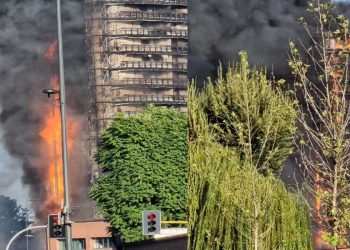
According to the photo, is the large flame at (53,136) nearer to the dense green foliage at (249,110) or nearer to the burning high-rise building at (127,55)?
the burning high-rise building at (127,55)

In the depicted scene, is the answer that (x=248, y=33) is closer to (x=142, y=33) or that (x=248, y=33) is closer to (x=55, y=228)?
(x=142, y=33)

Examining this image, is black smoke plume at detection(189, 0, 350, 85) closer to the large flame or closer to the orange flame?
the orange flame

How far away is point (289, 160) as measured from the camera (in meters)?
48.0

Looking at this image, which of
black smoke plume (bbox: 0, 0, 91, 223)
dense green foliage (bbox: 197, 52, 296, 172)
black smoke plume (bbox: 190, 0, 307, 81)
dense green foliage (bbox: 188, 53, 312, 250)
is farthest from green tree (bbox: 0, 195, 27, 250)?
dense green foliage (bbox: 188, 53, 312, 250)

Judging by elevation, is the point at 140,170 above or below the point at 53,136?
below

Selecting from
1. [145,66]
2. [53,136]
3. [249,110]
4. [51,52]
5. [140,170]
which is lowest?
[140,170]

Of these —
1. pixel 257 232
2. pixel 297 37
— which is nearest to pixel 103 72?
pixel 297 37

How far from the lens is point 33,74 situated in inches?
2253

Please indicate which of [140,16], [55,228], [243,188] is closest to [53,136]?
[140,16]

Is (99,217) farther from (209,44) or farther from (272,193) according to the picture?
(272,193)

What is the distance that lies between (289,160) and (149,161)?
13.9 metres

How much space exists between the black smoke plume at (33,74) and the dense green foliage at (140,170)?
2623 millimetres

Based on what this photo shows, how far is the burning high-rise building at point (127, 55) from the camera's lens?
56.8 m

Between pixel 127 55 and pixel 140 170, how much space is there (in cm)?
678
